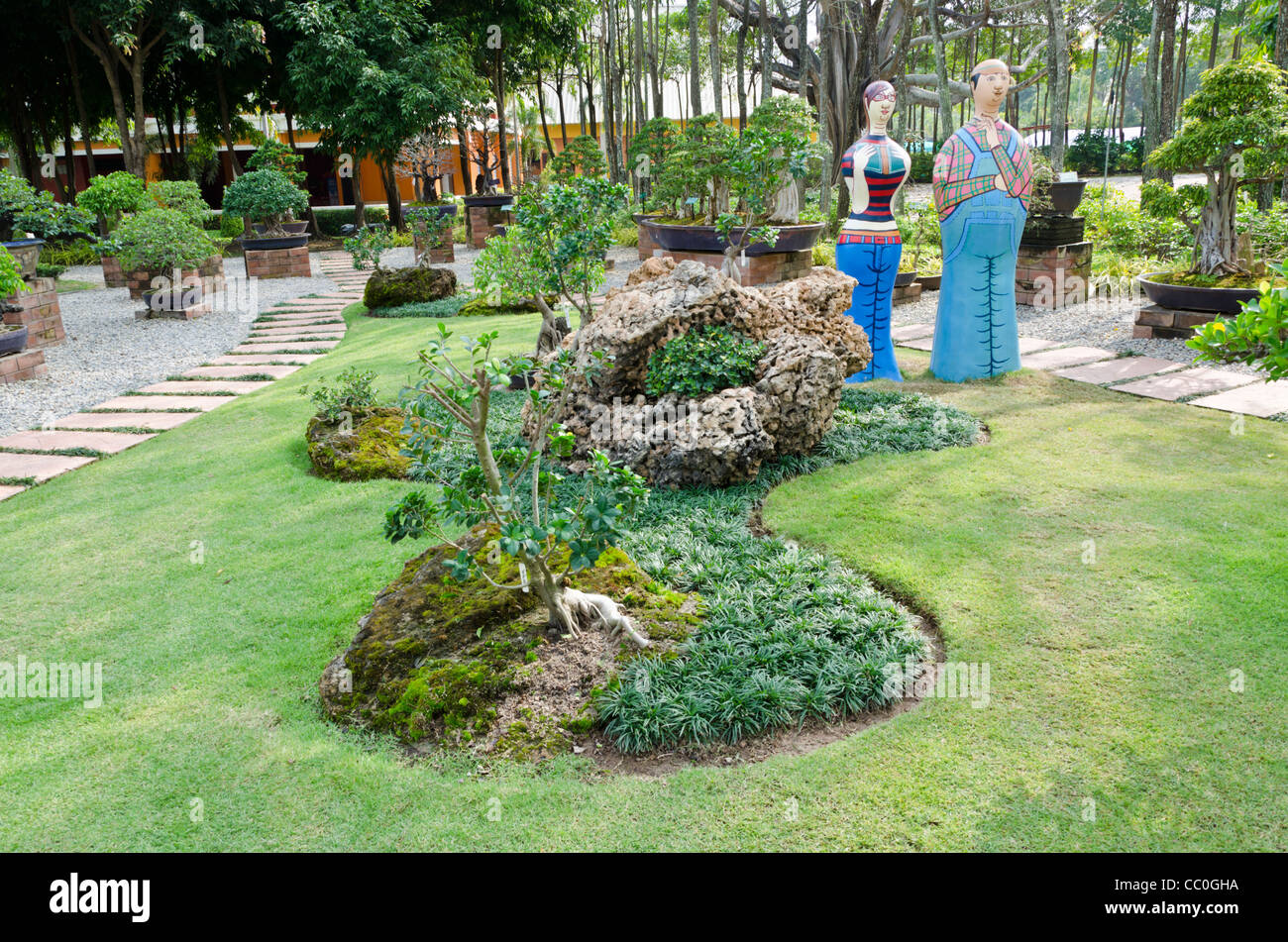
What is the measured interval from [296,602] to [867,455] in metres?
3.41

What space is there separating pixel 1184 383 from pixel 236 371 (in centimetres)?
860

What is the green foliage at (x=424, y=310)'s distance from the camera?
12.0 metres

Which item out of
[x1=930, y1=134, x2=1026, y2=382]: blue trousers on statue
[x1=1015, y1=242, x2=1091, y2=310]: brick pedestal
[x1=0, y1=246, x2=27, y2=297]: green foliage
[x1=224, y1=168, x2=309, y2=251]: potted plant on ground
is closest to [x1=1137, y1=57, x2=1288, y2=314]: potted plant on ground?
[x1=1015, y1=242, x2=1091, y2=310]: brick pedestal

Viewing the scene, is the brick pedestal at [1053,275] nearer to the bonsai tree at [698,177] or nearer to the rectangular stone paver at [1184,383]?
the rectangular stone paver at [1184,383]

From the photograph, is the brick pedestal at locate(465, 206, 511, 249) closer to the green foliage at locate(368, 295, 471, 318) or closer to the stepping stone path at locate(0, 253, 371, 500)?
the green foliage at locate(368, 295, 471, 318)

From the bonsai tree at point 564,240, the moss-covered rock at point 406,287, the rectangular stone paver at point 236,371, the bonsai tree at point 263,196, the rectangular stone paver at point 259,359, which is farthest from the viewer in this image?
the bonsai tree at point 263,196

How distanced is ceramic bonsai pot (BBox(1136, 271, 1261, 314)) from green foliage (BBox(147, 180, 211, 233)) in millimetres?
13153

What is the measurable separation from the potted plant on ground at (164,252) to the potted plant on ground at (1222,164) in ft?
40.4

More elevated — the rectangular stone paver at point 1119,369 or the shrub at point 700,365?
the shrub at point 700,365

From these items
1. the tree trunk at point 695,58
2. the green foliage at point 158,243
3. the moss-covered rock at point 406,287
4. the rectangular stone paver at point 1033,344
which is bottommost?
the rectangular stone paver at point 1033,344

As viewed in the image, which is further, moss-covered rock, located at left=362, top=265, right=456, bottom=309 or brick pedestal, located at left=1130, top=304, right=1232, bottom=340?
moss-covered rock, located at left=362, top=265, right=456, bottom=309

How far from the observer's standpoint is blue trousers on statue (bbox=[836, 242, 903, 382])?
22.5ft

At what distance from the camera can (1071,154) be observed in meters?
36.7

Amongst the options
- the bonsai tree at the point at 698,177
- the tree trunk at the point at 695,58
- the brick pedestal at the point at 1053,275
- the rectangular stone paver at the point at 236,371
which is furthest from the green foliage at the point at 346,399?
the tree trunk at the point at 695,58
